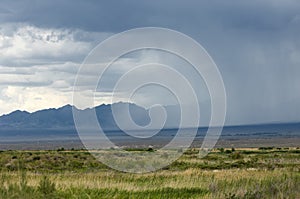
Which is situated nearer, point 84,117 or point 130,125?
point 130,125

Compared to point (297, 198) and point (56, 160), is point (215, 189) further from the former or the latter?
point (56, 160)

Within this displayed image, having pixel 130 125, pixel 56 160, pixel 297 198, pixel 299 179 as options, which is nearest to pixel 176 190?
pixel 297 198

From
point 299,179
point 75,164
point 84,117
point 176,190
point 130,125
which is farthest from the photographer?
point 75,164

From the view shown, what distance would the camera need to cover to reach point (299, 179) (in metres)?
20.6

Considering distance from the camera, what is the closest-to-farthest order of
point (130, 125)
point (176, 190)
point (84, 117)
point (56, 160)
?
1. point (176, 190)
2. point (130, 125)
3. point (84, 117)
4. point (56, 160)

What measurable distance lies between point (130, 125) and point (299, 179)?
13.3 metres

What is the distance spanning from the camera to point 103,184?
60.7 feet

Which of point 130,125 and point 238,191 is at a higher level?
point 130,125

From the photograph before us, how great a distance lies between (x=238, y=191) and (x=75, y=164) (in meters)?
29.3

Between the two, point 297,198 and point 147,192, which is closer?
point 297,198

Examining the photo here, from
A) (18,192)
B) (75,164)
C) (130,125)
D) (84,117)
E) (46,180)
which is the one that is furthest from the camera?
(75,164)

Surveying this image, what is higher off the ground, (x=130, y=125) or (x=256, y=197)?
(x=130, y=125)

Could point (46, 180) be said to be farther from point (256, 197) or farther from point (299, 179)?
point (299, 179)

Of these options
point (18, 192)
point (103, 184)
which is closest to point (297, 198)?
point (103, 184)
